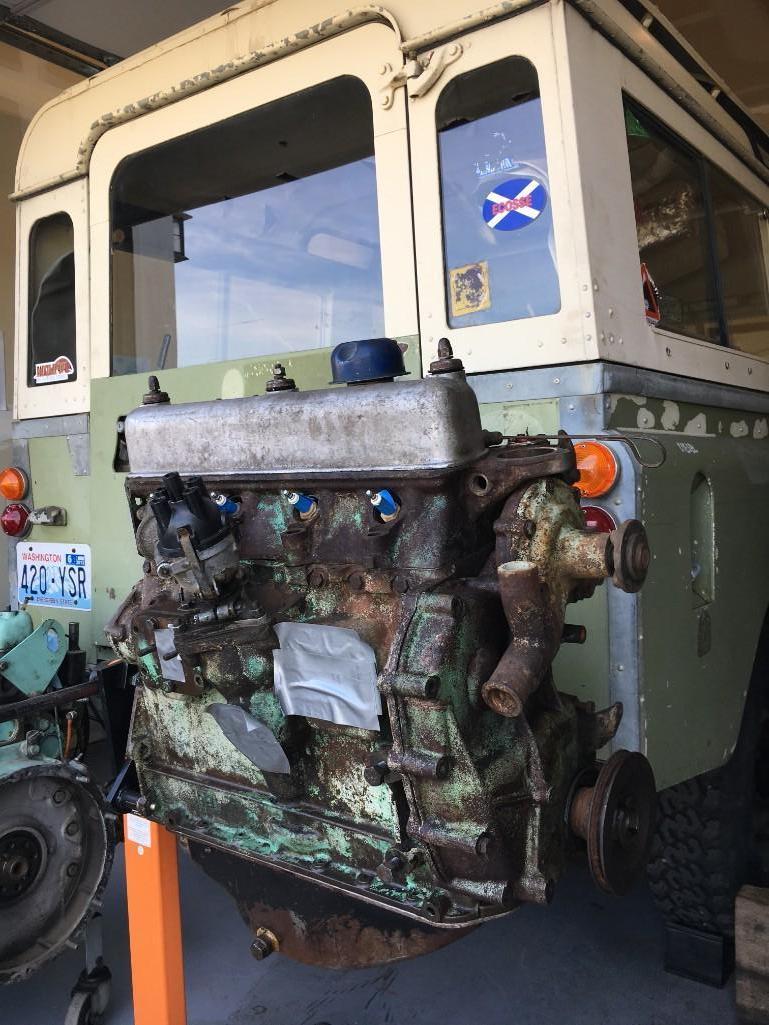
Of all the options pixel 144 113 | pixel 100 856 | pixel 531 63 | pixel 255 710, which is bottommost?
pixel 100 856

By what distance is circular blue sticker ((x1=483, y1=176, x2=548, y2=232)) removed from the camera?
6.07 feet

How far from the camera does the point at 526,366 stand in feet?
6.04

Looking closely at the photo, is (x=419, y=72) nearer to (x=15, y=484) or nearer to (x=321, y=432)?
(x=321, y=432)

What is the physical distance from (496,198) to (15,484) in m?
1.78

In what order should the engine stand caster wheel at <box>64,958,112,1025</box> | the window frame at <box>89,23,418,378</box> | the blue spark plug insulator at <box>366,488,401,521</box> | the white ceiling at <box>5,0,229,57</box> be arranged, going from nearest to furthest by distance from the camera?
the blue spark plug insulator at <box>366,488,401,521</box> → the window frame at <box>89,23,418,378</box> → the engine stand caster wheel at <box>64,958,112,1025</box> → the white ceiling at <box>5,0,229,57</box>

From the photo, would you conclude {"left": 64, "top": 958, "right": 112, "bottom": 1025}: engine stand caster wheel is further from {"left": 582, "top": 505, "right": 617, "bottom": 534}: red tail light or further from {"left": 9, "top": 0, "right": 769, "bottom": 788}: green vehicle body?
{"left": 582, "top": 505, "right": 617, "bottom": 534}: red tail light

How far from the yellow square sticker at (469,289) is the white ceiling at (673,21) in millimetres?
2760

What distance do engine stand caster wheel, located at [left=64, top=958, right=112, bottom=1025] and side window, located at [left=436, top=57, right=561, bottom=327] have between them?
6.29 feet

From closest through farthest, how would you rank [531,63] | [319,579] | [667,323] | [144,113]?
[319,579], [531,63], [667,323], [144,113]

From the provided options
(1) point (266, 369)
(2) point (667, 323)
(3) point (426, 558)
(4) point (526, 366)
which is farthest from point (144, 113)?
(3) point (426, 558)

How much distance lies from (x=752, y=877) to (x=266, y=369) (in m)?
1.98

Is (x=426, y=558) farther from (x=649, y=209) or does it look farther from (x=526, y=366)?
(x=649, y=209)

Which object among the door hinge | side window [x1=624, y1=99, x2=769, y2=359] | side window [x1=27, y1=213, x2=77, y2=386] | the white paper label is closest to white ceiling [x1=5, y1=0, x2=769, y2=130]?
side window [x1=624, y1=99, x2=769, y2=359]

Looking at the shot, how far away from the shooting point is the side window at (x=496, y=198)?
185cm
